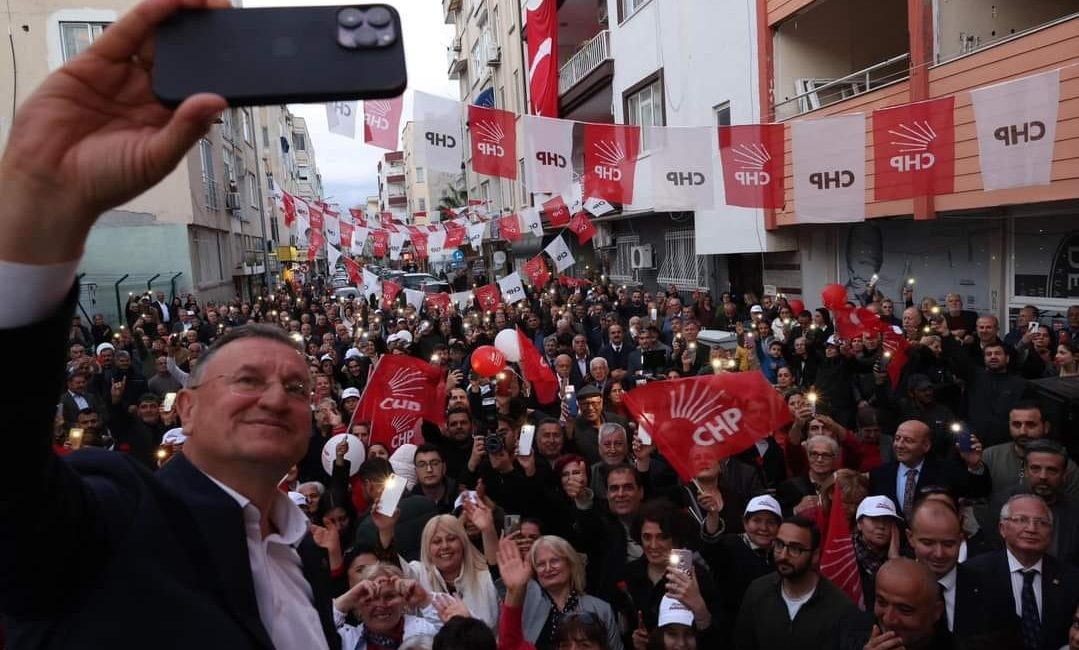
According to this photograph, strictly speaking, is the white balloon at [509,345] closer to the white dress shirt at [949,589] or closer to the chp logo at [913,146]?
the chp logo at [913,146]

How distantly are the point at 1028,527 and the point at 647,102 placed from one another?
19.4 meters

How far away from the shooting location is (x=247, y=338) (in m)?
1.69

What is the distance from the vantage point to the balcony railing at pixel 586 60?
23.6 metres

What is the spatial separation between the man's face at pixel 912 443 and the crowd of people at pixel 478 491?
26 millimetres

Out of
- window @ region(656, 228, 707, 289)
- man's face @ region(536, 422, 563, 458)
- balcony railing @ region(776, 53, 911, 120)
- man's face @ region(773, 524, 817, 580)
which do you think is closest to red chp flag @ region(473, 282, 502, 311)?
window @ region(656, 228, 707, 289)

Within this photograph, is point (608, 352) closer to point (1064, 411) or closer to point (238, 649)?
point (1064, 411)

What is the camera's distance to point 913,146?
328 inches

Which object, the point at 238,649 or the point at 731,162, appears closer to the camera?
the point at 238,649

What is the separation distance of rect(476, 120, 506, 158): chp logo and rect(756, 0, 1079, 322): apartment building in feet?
17.7

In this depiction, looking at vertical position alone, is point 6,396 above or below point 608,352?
above

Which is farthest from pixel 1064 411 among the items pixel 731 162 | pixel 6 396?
pixel 6 396

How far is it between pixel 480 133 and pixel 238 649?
9844 millimetres

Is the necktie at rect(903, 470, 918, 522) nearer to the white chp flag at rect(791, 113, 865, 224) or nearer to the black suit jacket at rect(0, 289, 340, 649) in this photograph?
the white chp flag at rect(791, 113, 865, 224)

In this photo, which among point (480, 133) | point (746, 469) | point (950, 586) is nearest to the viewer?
point (950, 586)
